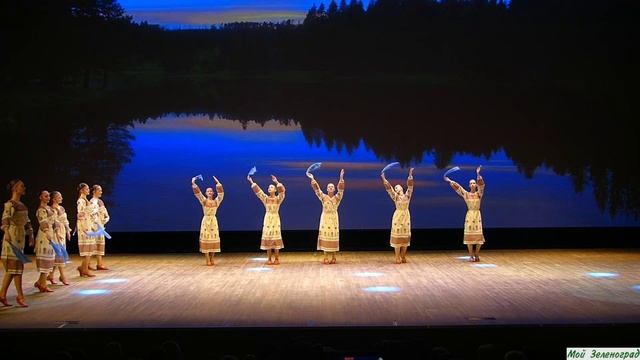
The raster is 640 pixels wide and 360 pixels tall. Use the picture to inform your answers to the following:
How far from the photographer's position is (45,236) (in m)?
8.85

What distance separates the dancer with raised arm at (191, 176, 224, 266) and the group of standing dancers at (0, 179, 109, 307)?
3.97 feet

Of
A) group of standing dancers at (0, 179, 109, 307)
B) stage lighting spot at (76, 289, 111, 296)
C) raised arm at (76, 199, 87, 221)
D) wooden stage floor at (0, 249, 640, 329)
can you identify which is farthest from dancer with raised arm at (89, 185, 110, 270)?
stage lighting spot at (76, 289, 111, 296)

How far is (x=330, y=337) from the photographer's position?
22.8 ft

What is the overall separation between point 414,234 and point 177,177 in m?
3.41

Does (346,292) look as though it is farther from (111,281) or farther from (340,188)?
(111,281)

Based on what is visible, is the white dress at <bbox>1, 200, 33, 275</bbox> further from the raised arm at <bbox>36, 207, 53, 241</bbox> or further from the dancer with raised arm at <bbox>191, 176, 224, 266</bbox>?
the dancer with raised arm at <bbox>191, 176, 224, 266</bbox>

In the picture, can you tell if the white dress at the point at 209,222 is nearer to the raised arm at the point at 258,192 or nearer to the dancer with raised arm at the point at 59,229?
the raised arm at the point at 258,192

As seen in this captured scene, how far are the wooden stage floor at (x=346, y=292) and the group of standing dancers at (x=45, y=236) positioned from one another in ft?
0.84

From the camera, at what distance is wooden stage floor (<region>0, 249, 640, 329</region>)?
758cm

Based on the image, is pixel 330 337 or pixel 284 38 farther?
pixel 284 38

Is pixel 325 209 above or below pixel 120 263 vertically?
above

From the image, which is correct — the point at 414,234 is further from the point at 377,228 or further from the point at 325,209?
the point at 325,209

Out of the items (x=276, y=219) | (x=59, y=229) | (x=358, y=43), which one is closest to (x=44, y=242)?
(x=59, y=229)

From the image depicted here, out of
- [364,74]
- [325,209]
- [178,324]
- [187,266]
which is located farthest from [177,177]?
[178,324]
